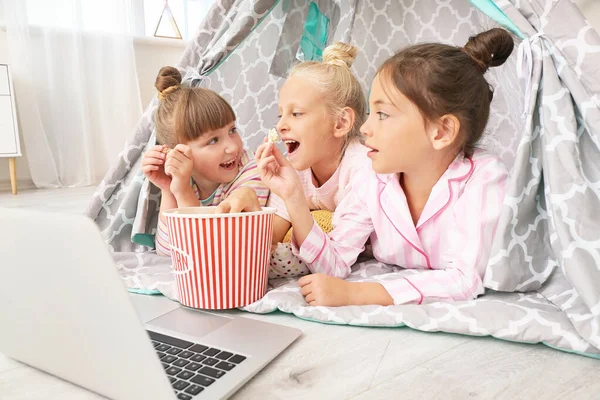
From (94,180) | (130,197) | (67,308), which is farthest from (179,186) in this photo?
(94,180)

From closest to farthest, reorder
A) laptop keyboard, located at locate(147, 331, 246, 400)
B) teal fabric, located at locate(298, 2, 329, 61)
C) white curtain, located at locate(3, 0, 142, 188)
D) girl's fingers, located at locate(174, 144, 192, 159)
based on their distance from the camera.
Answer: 1. laptop keyboard, located at locate(147, 331, 246, 400)
2. girl's fingers, located at locate(174, 144, 192, 159)
3. teal fabric, located at locate(298, 2, 329, 61)
4. white curtain, located at locate(3, 0, 142, 188)

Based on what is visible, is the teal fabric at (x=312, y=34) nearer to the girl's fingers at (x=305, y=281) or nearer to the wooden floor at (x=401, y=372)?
the girl's fingers at (x=305, y=281)

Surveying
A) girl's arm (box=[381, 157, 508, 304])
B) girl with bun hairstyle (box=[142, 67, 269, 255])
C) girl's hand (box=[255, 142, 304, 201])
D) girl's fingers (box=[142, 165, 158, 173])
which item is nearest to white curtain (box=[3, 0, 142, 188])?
girl with bun hairstyle (box=[142, 67, 269, 255])

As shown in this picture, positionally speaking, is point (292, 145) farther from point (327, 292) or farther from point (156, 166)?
point (327, 292)

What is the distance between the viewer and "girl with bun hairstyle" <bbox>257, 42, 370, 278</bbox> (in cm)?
129

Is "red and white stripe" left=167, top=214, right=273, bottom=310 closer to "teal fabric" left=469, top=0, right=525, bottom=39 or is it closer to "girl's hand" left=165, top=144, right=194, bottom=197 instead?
"girl's hand" left=165, top=144, right=194, bottom=197

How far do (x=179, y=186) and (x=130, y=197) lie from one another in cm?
29

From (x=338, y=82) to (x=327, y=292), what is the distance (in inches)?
24.8

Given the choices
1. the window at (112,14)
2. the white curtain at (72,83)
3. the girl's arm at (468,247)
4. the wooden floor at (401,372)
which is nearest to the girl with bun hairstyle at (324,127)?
the girl's arm at (468,247)

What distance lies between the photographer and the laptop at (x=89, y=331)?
0.49m

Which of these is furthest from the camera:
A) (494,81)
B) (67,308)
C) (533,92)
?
(494,81)

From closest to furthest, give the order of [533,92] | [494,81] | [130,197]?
1. [533,92]
2. [130,197]
3. [494,81]

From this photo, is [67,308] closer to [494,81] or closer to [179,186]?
[179,186]

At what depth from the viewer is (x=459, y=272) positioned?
97 centimetres
